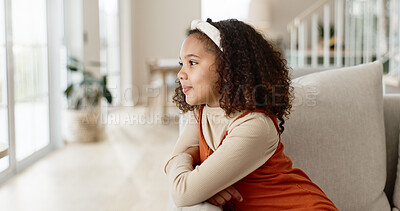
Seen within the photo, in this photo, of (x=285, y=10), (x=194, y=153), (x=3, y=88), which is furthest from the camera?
(x=285, y=10)

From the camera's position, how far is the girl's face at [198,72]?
3.61 feet

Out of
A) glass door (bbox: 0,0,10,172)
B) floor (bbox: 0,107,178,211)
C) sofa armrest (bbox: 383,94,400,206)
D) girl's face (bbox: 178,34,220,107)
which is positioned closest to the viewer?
girl's face (bbox: 178,34,220,107)

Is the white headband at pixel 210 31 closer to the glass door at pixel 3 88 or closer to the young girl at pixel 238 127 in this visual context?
the young girl at pixel 238 127

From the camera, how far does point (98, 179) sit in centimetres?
300

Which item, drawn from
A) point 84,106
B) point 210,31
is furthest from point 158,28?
point 210,31

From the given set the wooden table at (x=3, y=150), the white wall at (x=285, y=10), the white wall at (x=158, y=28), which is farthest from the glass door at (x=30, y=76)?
the white wall at (x=285, y=10)

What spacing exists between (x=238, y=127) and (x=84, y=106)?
332 cm

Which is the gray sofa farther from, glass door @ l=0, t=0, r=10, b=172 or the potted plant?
the potted plant

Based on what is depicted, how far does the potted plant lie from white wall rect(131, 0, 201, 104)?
3.74 m

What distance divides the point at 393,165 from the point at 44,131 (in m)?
3.09

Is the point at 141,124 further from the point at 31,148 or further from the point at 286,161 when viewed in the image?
the point at 286,161

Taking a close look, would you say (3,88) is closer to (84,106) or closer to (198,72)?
(84,106)

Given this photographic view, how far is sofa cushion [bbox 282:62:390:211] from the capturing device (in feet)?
4.50

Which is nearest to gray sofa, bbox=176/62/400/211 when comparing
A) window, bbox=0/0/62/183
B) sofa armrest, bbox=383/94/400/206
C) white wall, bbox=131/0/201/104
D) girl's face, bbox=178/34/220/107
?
sofa armrest, bbox=383/94/400/206
